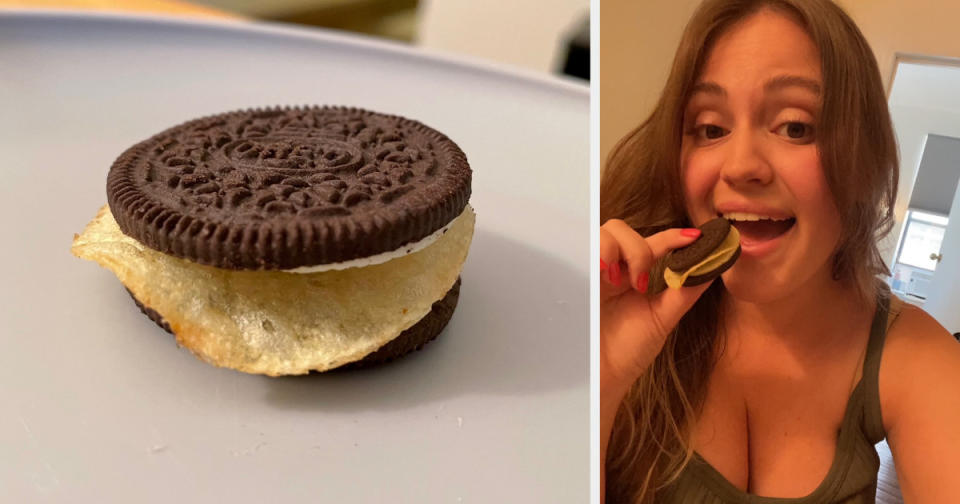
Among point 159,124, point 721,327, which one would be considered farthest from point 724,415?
point 159,124

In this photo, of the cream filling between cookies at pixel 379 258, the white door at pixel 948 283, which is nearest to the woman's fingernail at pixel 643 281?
the white door at pixel 948 283

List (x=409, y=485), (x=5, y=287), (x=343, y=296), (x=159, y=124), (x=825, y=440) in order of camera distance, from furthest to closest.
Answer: (x=159, y=124) → (x=5, y=287) → (x=343, y=296) → (x=409, y=485) → (x=825, y=440)

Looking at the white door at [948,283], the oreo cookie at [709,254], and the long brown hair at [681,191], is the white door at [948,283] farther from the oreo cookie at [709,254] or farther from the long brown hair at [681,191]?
the oreo cookie at [709,254]

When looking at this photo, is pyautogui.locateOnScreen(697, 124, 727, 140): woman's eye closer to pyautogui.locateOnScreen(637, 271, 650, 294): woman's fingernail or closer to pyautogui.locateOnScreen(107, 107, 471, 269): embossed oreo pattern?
pyautogui.locateOnScreen(637, 271, 650, 294): woman's fingernail

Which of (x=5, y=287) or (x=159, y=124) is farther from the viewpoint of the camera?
(x=159, y=124)

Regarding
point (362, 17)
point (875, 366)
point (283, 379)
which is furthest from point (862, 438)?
point (362, 17)

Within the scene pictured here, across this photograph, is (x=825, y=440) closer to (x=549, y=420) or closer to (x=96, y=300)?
(x=549, y=420)
